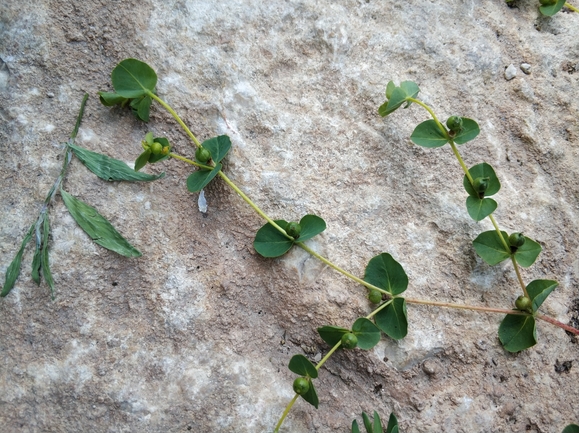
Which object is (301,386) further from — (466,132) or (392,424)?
(466,132)

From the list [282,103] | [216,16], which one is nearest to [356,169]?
[282,103]

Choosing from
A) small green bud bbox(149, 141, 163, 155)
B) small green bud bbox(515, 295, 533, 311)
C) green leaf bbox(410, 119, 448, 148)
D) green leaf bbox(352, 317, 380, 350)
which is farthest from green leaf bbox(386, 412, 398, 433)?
small green bud bbox(149, 141, 163, 155)

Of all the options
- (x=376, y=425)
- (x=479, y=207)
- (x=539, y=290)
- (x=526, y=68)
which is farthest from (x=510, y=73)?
(x=376, y=425)

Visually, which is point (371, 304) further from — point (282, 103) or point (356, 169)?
point (282, 103)

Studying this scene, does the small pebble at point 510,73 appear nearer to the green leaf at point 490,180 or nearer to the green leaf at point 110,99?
the green leaf at point 490,180

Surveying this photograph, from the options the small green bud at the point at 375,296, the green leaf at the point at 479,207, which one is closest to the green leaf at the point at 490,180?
the green leaf at the point at 479,207

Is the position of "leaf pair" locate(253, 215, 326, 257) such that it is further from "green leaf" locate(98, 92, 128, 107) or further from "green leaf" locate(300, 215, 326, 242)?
"green leaf" locate(98, 92, 128, 107)
